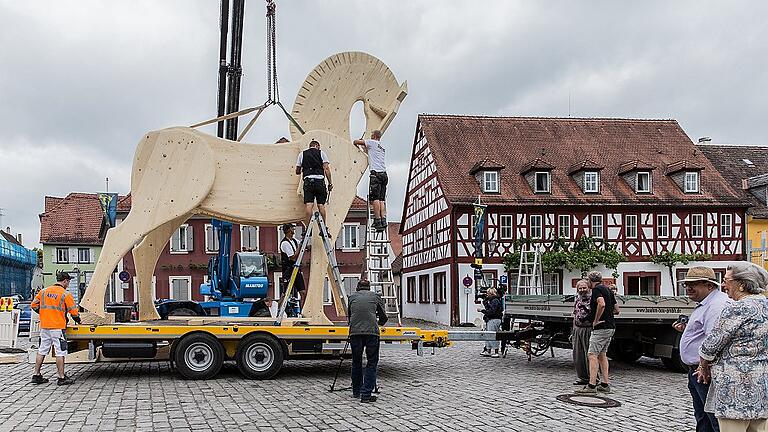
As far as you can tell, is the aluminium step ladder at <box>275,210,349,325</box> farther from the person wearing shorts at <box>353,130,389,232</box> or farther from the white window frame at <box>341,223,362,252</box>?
the white window frame at <box>341,223,362,252</box>

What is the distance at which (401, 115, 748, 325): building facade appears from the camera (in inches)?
1254

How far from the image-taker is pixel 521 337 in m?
13.2

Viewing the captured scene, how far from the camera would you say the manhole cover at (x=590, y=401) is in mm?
9336

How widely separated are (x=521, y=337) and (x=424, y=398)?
153 inches

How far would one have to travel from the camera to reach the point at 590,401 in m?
9.60

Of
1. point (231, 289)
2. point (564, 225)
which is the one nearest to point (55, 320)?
point (231, 289)

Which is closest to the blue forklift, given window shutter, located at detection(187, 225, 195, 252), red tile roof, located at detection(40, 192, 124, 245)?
window shutter, located at detection(187, 225, 195, 252)

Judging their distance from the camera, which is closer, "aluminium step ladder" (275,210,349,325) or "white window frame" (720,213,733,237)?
"aluminium step ladder" (275,210,349,325)

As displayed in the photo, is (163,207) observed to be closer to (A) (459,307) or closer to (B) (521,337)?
(B) (521,337)

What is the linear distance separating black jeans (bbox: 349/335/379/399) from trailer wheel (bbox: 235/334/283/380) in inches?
74.0

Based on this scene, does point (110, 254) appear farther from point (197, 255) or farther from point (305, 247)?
point (197, 255)

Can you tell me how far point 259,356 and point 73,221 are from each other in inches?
1572

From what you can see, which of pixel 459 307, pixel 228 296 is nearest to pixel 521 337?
pixel 228 296

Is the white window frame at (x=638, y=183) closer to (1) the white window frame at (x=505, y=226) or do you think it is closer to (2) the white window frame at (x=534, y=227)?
(2) the white window frame at (x=534, y=227)
